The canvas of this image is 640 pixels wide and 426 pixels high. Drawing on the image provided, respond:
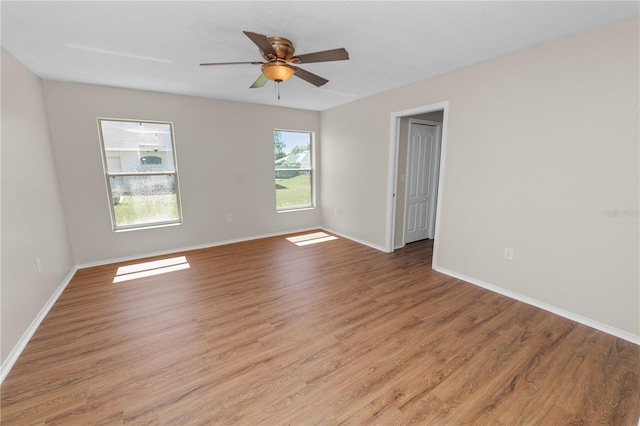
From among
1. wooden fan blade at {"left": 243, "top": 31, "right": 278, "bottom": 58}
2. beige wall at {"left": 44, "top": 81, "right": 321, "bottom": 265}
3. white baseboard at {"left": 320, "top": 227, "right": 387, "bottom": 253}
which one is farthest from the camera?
white baseboard at {"left": 320, "top": 227, "right": 387, "bottom": 253}

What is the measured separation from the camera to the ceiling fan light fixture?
2012mm

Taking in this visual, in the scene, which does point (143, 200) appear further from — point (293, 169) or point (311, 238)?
point (311, 238)

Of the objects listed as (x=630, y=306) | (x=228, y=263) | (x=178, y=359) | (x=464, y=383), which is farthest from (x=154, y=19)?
(x=630, y=306)

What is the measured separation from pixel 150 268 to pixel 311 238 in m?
2.59

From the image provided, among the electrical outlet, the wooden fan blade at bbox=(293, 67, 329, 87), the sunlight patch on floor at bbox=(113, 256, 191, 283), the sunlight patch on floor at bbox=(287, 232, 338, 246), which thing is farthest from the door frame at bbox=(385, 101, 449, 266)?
the sunlight patch on floor at bbox=(113, 256, 191, 283)

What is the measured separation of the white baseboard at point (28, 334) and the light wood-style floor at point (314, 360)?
0.16 ft

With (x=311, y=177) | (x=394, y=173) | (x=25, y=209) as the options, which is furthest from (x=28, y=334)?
(x=311, y=177)

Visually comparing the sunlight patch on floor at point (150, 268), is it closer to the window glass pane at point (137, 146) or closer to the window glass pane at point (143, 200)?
the window glass pane at point (143, 200)

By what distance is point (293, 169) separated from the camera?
5277mm

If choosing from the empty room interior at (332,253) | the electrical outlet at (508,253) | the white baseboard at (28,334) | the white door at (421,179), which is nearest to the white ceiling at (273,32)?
the empty room interior at (332,253)

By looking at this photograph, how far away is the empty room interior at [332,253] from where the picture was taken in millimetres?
1672

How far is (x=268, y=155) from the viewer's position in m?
4.85

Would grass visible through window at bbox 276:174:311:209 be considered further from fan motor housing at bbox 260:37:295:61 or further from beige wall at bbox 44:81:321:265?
fan motor housing at bbox 260:37:295:61

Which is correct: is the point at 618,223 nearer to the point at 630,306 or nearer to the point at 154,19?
the point at 630,306
